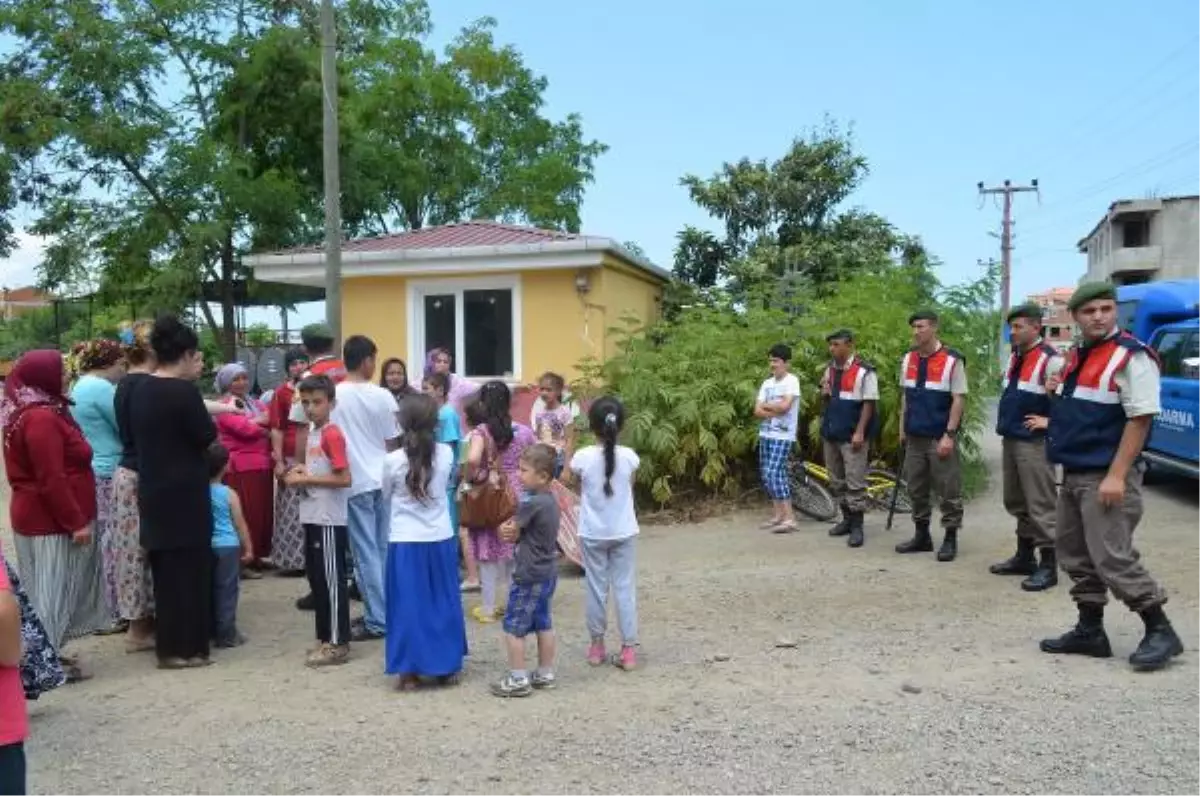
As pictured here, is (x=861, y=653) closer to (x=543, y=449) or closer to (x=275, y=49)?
(x=543, y=449)

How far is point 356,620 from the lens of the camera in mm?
6320

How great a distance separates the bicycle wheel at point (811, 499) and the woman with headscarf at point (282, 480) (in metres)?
4.77

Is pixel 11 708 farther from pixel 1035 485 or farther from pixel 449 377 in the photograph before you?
pixel 1035 485

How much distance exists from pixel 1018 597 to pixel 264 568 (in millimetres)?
5836

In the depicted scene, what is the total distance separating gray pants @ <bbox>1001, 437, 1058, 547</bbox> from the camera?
6812 millimetres

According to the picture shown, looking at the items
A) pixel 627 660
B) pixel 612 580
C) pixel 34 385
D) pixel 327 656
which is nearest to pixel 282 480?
pixel 327 656

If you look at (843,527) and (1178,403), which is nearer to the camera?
(843,527)

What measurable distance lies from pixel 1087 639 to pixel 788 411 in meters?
4.19

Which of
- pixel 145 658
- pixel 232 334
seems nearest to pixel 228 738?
pixel 145 658

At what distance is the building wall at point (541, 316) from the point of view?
40.8 ft

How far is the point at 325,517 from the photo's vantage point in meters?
5.49

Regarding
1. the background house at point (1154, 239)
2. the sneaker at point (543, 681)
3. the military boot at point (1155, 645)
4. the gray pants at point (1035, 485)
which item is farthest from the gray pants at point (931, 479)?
the background house at point (1154, 239)

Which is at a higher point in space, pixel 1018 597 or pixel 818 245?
pixel 818 245

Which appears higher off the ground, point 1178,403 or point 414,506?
point 1178,403
